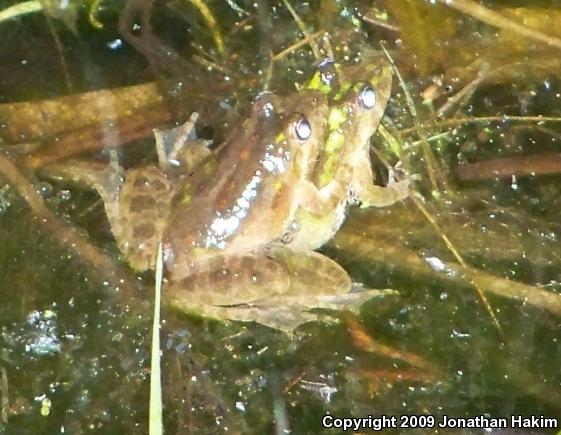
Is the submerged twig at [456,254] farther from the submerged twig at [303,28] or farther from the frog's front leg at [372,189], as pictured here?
the submerged twig at [303,28]

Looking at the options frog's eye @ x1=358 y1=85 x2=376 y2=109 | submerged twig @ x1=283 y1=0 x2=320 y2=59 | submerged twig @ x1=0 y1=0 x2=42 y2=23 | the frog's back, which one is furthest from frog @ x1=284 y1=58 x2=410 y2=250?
submerged twig @ x1=0 y1=0 x2=42 y2=23

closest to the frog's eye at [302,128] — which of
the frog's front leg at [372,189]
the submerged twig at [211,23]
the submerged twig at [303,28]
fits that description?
the frog's front leg at [372,189]

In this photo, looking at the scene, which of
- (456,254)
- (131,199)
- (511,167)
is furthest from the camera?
(511,167)

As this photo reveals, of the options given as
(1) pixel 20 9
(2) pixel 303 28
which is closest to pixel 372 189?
(2) pixel 303 28

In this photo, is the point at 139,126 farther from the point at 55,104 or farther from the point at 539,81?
the point at 539,81

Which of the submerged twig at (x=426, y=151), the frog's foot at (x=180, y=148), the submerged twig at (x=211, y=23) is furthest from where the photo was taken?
the submerged twig at (x=211, y=23)

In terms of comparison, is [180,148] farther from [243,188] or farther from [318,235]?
[318,235]
